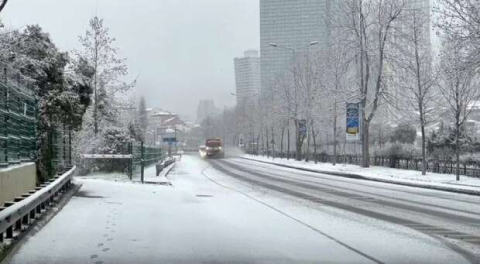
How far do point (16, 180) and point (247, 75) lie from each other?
4043 inches

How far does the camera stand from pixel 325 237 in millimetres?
10625

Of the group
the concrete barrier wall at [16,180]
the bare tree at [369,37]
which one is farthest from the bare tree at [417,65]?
the concrete barrier wall at [16,180]

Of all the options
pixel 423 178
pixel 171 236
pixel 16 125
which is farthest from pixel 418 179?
pixel 16 125

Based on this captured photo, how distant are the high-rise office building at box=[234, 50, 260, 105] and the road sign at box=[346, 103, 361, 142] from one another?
213ft

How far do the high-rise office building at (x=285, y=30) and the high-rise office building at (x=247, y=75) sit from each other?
28312 mm

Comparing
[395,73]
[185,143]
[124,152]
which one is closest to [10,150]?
[124,152]

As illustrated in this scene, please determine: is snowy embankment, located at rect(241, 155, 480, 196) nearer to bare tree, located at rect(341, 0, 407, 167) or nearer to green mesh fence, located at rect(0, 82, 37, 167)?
bare tree, located at rect(341, 0, 407, 167)

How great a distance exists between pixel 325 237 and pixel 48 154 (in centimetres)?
1079

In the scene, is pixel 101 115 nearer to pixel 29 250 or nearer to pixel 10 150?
pixel 10 150

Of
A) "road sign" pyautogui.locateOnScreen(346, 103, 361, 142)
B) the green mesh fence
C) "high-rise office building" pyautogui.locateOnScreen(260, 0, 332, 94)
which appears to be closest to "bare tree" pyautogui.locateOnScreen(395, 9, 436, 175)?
"road sign" pyautogui.locateOnScreen(346, 103, 361, 142)

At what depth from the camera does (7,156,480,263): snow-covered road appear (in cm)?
866

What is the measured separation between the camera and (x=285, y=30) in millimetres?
67188

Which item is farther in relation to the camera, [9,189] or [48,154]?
[48,154]

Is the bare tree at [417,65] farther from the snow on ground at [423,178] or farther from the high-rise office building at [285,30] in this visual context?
the high-rise office building at [285,30]
